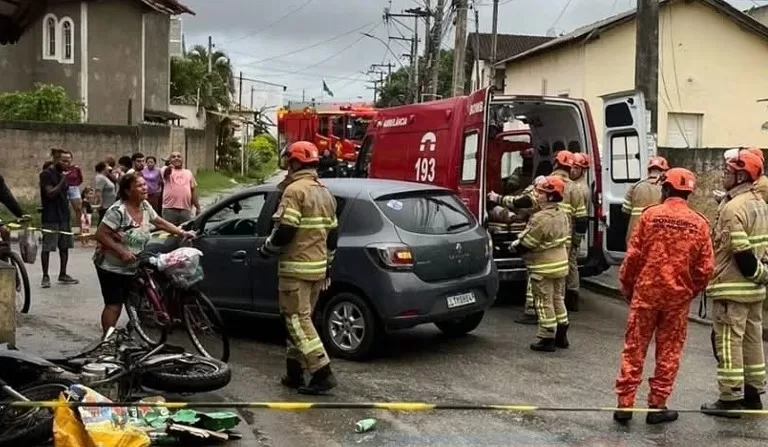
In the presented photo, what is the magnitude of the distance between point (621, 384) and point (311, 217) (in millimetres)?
2457

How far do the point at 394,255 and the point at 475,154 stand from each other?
307cm

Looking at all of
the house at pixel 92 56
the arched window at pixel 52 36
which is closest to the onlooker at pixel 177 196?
the house at pixel 92 56

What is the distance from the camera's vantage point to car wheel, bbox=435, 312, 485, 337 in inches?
355

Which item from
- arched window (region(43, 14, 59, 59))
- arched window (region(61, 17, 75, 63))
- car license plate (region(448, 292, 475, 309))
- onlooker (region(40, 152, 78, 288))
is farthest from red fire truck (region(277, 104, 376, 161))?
car license plate (region(448, 292, 475, 309))

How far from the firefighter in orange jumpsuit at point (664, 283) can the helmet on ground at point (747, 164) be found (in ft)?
1.59

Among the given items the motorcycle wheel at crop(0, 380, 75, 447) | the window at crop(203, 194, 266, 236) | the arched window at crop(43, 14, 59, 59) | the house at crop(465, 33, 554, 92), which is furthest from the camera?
the house at crop(465, 33, 554, 92)

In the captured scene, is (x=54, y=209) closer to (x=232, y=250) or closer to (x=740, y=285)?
(x=232, y=250)

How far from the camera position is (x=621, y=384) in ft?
20.4

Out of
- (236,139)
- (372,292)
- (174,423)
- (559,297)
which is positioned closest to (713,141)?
(559,297)

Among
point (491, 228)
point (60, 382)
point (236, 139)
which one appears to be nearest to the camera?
point (60, 382)

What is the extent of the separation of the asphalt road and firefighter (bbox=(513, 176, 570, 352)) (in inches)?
8.0

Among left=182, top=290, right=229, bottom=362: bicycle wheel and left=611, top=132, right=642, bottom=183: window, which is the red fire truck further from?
left=182, top=290, right=229, bottom=362: bicycle wheel

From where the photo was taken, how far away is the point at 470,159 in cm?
1075

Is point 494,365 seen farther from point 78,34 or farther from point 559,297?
point 78,34
